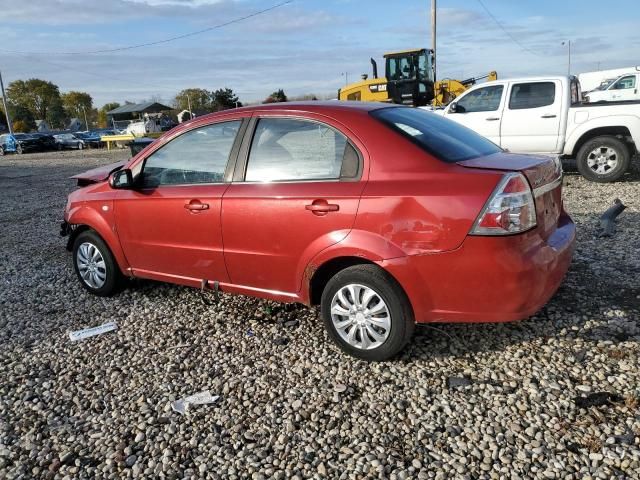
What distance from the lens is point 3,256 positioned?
22.4ft

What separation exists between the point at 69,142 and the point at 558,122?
3802cm

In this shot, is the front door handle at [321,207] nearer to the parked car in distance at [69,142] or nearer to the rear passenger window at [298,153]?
the rear passenger window at [298,153]

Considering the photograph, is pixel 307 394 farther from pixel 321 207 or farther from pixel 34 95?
pixel 34 95

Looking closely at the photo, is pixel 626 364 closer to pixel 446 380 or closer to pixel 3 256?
pixel 446 380

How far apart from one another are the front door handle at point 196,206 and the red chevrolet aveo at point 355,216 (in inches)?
0.5

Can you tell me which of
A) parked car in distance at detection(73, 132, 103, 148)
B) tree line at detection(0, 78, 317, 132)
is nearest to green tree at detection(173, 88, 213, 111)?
tree line at detection(0, 78, 317, 132)

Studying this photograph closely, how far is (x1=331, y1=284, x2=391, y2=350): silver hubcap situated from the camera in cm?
329

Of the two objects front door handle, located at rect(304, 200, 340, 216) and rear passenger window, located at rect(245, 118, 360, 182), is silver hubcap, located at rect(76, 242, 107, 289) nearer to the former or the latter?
rear passenger window, located at rect(245, 118, 360, 182)

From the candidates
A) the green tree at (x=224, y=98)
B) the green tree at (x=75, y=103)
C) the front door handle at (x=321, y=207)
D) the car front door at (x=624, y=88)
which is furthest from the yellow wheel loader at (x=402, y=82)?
the green tree at (x=75, y=103)

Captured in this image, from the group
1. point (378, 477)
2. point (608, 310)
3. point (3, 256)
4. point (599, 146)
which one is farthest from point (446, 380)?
point (599, 146)

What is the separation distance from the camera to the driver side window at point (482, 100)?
10195 millimetres

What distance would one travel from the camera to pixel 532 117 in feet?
31.7

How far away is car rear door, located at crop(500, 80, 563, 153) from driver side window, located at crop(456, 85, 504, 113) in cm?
26

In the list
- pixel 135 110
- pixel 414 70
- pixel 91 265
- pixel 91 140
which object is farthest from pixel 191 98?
pixel 91 265
